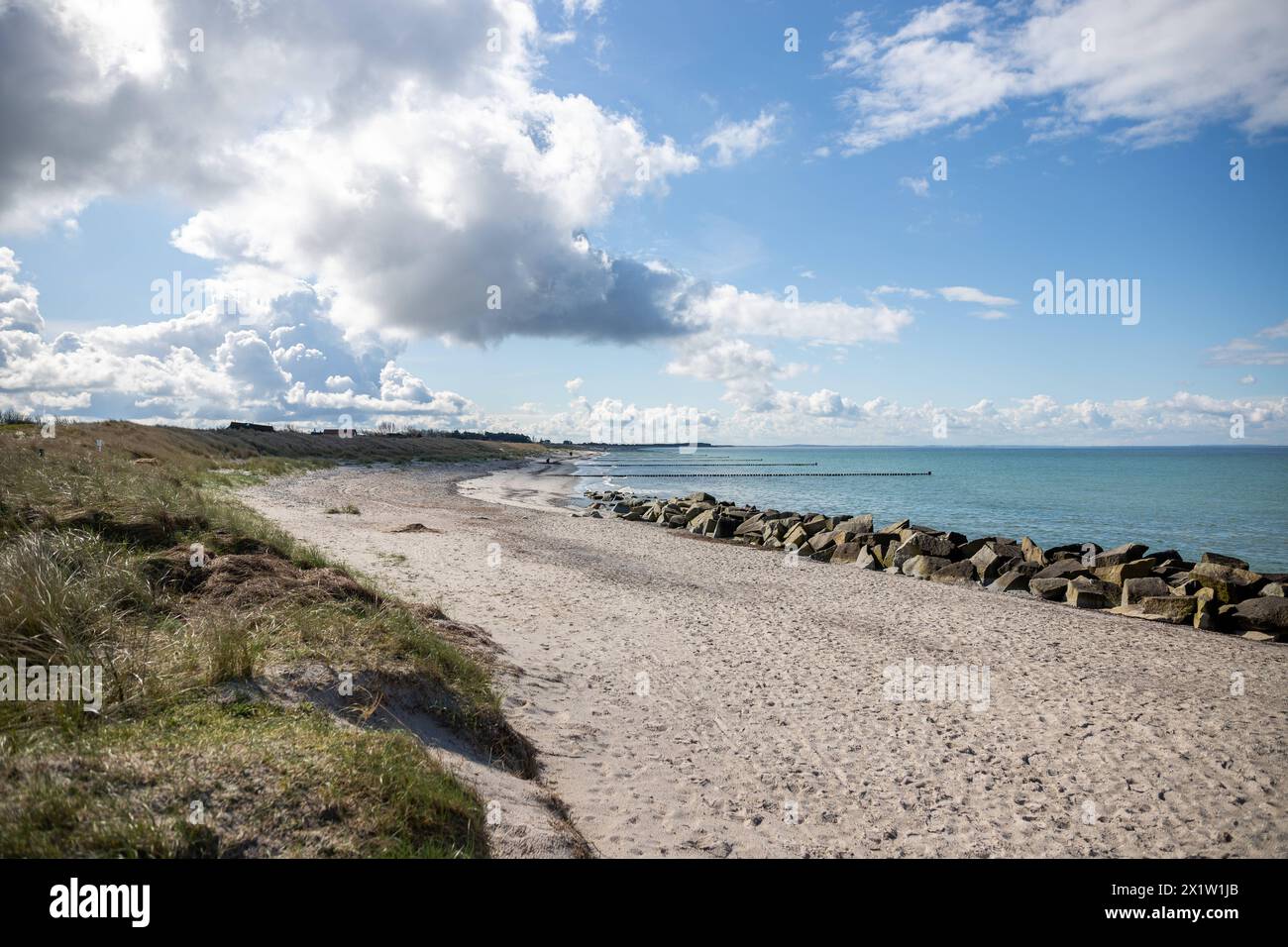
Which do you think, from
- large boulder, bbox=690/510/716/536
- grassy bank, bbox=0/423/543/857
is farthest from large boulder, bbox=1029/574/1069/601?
grassy bank, bbox=0/423/543/857

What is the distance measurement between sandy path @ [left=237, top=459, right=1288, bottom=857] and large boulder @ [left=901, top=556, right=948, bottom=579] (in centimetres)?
432

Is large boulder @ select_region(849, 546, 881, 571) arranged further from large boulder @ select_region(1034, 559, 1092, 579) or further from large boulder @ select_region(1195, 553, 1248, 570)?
large boulder @ select_region(1195, 553, 1248, 570)

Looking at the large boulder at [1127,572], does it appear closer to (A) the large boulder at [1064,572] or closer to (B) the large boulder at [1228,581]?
(A) the large boulder at [1064,572]

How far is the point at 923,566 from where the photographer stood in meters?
22.7

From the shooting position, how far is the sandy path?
661 cm

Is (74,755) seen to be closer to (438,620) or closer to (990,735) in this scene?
(438,620)

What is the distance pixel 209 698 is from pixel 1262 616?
21.0 metres

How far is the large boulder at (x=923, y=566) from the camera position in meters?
22.4

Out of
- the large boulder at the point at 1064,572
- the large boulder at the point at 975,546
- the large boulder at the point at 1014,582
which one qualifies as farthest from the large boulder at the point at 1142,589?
the large boulder at the point at 975,546

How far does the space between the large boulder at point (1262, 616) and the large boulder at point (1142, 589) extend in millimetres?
1672

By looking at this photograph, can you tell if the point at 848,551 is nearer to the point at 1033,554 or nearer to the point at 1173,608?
the point at 1033,554
